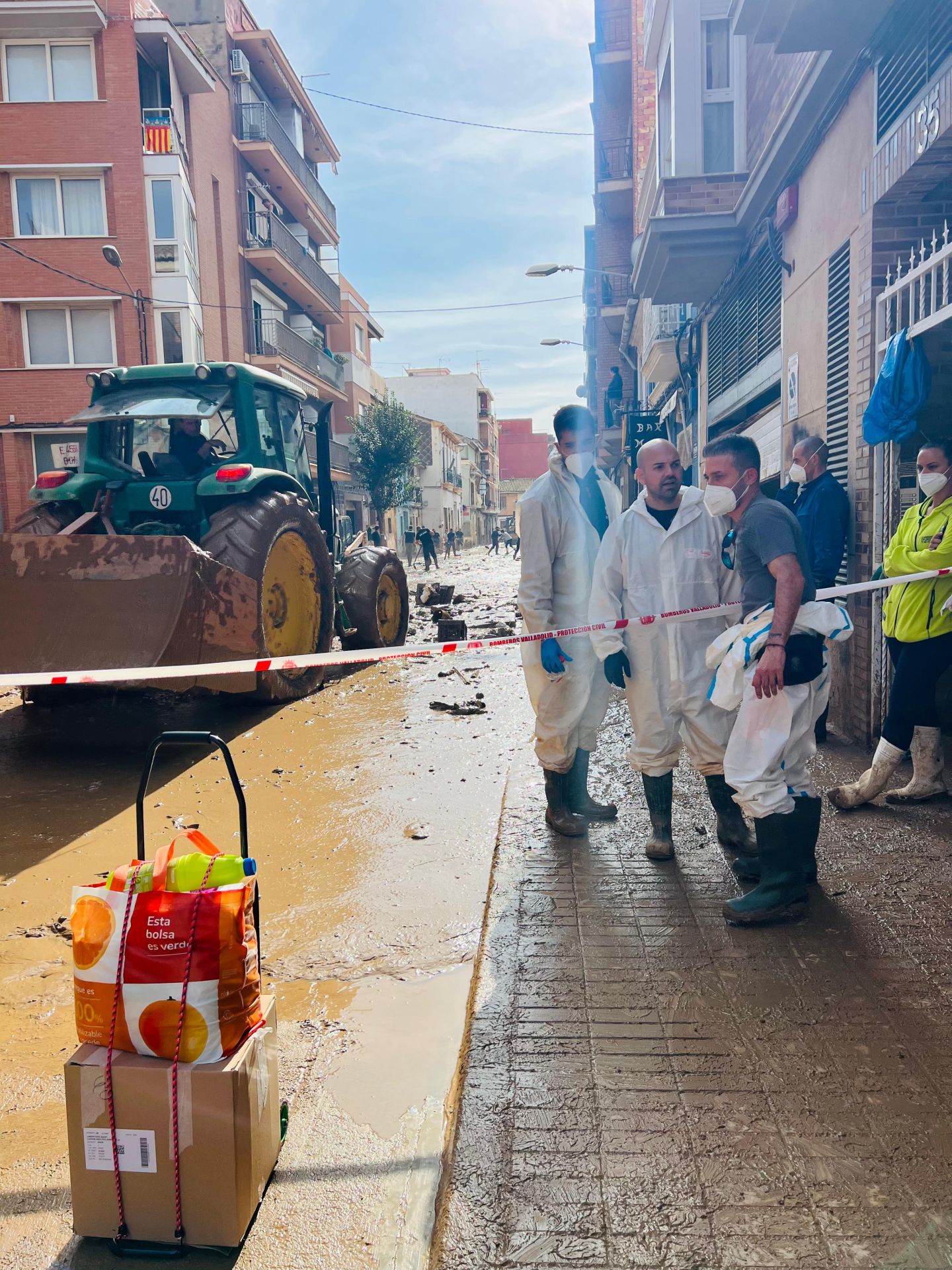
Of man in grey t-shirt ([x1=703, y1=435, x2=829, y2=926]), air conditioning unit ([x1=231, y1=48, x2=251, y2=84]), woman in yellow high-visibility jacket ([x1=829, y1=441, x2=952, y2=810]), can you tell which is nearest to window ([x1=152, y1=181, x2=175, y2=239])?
air conditioning unit ([x1=231, y1=48, x2=251, y2=84])

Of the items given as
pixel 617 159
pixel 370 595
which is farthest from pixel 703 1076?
pixel 617 159

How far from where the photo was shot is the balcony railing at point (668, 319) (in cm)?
1574

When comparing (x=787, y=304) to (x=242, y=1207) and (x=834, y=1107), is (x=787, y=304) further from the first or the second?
(x=242, y=1207)

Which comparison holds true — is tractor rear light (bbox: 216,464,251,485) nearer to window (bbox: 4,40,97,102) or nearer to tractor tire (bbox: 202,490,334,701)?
tractor tire (bbox: 202,490,334,701)

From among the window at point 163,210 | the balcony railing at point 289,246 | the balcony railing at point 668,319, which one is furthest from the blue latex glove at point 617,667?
the balcony railing at point 289,246

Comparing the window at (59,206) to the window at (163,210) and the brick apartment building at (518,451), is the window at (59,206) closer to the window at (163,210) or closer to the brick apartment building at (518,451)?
the window at (163,210)

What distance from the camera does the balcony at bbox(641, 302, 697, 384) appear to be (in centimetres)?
1594

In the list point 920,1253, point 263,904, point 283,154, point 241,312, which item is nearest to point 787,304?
point 263,904

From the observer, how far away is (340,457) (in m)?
38.4

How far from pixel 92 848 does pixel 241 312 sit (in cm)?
2678

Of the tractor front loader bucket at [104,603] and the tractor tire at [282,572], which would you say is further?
the tractor tire at [282,572]

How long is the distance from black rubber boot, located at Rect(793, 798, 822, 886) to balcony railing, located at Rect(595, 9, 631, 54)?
2725cm

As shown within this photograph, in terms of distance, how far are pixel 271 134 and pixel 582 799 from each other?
30579 mm

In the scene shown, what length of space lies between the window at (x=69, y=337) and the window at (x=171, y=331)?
1.28m
